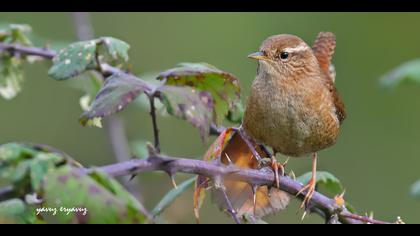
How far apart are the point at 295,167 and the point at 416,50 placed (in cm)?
219

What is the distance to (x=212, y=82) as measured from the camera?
2133mm

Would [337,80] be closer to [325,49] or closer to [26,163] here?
[325,49]

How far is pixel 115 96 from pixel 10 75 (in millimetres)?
1672

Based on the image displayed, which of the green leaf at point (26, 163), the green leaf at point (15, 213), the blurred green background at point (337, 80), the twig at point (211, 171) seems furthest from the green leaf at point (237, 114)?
the blurred green background at point (337, 80)

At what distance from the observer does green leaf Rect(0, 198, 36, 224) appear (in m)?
1.60

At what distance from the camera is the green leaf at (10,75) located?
3302mm

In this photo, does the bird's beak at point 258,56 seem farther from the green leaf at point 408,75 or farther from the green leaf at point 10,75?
the green leaf at point 10,75

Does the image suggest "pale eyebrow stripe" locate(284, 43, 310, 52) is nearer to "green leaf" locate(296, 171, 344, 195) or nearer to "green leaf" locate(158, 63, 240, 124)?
"green leaf" locate(296, 171, 344, 195)

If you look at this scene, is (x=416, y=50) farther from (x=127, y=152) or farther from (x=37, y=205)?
(x=37, y=205)

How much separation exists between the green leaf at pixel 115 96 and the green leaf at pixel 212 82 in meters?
0.14

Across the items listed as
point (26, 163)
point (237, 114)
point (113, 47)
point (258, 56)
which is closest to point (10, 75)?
point (113, 47)

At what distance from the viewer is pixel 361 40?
7859mm

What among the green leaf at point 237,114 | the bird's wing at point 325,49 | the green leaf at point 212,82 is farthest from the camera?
the bird's wing at point 325,49
